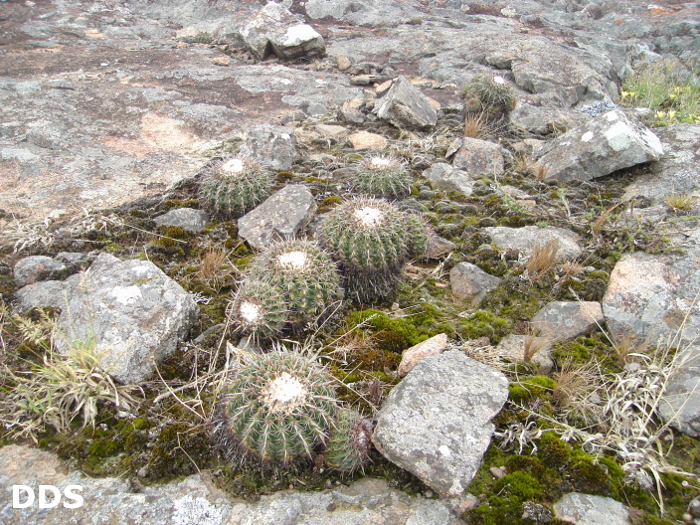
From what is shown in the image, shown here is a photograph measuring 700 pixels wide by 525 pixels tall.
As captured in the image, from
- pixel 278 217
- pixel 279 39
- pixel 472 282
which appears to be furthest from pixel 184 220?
pixel 279 39

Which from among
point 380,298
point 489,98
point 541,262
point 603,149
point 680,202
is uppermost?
point 489,98

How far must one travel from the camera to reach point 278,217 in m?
4.29

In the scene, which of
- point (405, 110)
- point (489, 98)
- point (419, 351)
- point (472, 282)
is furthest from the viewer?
point (489, 98)

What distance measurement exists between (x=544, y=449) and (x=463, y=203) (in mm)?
2968

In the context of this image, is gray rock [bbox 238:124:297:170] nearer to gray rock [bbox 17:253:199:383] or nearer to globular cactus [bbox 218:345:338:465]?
gray rock [bbox 17:253:199:383]

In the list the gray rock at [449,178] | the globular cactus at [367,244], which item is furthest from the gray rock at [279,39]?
the globular cactus at [367,244]

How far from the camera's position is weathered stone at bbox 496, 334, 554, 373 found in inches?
120

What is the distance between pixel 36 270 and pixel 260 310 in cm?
198

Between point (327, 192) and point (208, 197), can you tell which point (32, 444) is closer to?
point (208, 197)

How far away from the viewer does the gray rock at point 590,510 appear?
216 cm

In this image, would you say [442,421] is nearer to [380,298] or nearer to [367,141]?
[380,298]

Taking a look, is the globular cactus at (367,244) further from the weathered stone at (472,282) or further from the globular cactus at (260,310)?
the globular cactus at (260,310)

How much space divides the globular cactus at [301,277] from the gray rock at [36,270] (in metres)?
1.65

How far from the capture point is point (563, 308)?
11.5 ft
